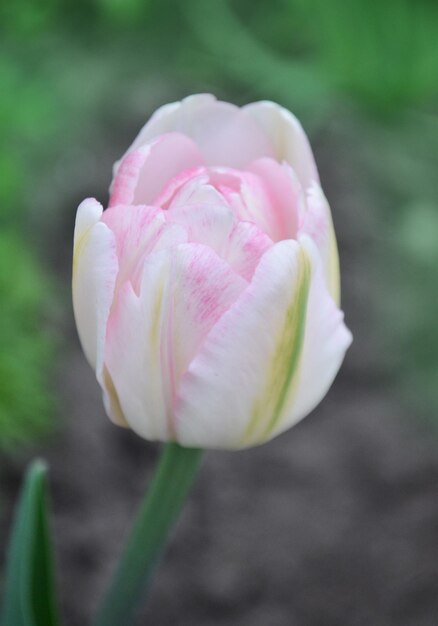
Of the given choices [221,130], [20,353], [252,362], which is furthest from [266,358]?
[20,353]

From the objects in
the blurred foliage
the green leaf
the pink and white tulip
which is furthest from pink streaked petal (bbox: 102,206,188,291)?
the blurred foliage

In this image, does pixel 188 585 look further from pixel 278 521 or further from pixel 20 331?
pixel 20 331

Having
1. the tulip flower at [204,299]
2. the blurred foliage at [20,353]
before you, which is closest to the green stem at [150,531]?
the tulip flower at [204,299]

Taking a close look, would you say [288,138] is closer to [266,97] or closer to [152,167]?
[152,167]

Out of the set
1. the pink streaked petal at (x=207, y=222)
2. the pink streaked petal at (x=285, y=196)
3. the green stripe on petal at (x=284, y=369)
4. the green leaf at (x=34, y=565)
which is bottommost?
the green leaf at (x=34, y=565)

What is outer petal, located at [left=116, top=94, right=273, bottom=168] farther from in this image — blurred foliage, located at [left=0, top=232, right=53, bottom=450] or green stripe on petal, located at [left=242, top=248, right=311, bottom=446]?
blurred foliage, located at [left=0, top=232, right=53, bottom=450]

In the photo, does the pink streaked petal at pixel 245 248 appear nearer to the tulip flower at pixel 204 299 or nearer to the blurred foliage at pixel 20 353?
the tulip flower at pixel 204 299
